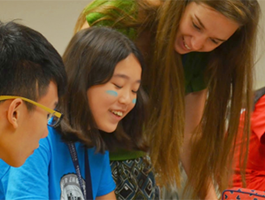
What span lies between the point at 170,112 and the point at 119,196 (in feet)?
1.16

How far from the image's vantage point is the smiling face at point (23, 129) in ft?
2.93

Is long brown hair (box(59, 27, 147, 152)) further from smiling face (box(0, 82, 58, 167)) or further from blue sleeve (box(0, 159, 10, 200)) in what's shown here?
smiling face (box(0, 82, 58, 167))

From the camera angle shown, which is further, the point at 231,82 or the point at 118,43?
the point at 231,82

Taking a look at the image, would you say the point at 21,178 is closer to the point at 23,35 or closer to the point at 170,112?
the point at 23,35

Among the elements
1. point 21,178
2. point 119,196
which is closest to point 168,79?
point 119,196

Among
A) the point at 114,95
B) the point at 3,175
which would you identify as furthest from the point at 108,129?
the point at 3,175

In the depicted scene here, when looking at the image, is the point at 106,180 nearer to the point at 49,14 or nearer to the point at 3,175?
the point at 3,175

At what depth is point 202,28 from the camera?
145 centimetres

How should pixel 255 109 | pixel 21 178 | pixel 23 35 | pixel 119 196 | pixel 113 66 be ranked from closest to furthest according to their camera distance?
pixel 23 35, pixel 21 178, pixel 113 66, pixel 119 196, pixel 255 109

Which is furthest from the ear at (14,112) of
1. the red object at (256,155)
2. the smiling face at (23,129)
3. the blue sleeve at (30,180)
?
the red object at (256,155)

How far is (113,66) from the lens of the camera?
135 centimetres

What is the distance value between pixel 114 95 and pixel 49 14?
1.34 meters

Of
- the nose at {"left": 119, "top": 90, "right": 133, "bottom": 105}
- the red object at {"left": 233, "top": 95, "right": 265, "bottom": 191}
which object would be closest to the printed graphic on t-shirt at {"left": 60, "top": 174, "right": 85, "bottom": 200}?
the nose at {"left": 119, "top": 90, "right": 133, "bottom": 105}

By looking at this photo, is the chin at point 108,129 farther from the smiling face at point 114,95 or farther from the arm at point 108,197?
the arm at point 108,197
